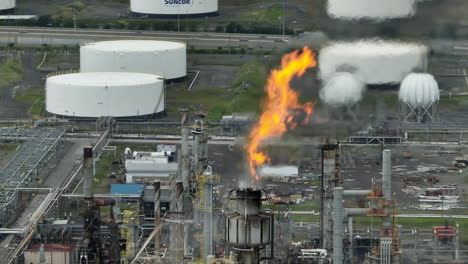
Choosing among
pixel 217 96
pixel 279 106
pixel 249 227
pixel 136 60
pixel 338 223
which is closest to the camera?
pixel 249 227

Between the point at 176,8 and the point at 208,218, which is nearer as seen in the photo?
the point at 208,218

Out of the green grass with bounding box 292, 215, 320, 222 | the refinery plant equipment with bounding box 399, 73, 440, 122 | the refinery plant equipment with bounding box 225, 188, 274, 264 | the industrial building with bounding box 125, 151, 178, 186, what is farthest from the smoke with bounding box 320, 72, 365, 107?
the refinery plant equipment with bounding box 225, 188, 274, 264

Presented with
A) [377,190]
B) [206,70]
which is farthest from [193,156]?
[206,70]

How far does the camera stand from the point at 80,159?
109188 mm

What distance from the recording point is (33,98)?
129 m

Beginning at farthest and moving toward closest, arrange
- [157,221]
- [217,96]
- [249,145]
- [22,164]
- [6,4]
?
Answer: [6,4], [217,96], [22,164], [157,221], [249,145]

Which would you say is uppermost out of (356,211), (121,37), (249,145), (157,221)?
(121,37)

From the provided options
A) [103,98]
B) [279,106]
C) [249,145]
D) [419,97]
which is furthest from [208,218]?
[103,98]

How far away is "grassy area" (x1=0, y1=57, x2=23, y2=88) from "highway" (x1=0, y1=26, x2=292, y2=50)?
30.9 feet

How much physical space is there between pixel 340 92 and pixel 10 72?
48.2 m

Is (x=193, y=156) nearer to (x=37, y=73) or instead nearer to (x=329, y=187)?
(x=329, y=187)

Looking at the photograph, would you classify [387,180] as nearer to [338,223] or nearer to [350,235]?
[338,223]

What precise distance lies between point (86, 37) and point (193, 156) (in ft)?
193

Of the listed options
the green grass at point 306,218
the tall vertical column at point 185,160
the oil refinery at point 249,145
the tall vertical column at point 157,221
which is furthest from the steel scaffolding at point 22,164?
the green grass at point 306,218
